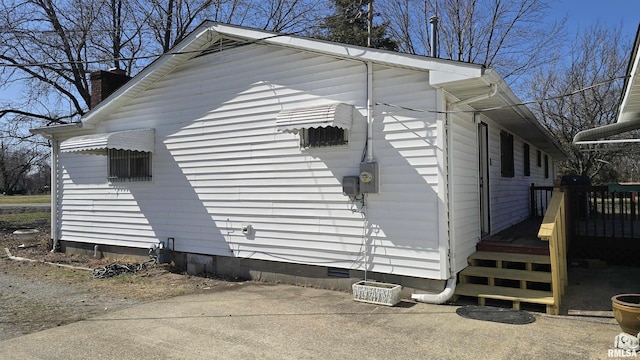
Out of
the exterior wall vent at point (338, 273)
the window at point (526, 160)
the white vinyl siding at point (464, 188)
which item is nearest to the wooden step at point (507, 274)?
the white vinyl siding at point (464, 188)

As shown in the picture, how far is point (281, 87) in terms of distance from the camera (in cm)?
751

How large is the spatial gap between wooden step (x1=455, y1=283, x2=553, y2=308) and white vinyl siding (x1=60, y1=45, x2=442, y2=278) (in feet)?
1.86

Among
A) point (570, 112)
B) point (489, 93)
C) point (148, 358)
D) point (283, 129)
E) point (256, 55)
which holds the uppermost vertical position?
point (570, 112)

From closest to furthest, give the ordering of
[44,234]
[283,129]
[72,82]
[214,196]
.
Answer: [283,129]
[214,196]
[44,234]
[72,82]

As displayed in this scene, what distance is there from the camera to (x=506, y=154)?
984 cm

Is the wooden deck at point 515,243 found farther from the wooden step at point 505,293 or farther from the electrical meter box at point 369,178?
the electrical meter box at point 369,178

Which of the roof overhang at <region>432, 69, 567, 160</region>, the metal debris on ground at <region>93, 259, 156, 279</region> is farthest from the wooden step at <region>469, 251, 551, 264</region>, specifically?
the metal debris on ground at <region>93, 259, 156, 279</region>

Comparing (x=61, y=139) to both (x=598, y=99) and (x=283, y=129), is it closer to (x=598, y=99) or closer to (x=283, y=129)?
(x=283, y=129)

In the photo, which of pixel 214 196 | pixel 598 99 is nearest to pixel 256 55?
pixel 214 196

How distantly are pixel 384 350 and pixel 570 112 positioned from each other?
1002 inches

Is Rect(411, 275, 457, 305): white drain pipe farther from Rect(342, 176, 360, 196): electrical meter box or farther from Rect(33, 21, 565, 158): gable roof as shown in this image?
Rect(33, 21, 565, 158): gable roof

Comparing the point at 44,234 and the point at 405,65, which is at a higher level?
the point at 405,65

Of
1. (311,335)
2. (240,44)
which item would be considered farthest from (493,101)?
(311,335)

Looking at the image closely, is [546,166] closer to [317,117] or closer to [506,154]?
[506,154]
